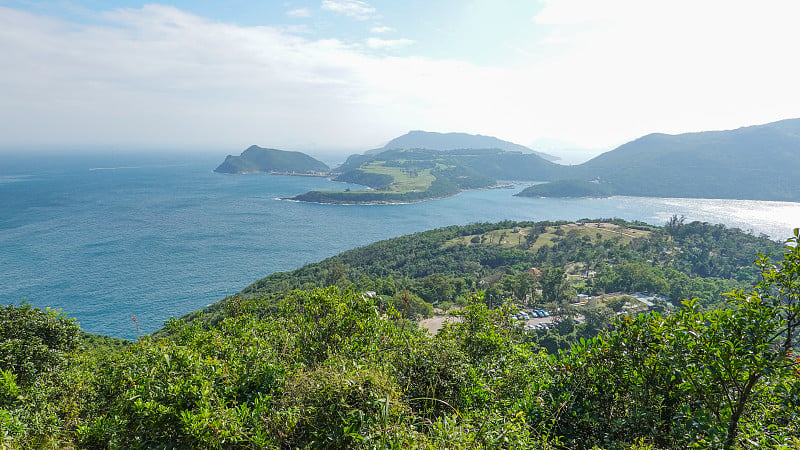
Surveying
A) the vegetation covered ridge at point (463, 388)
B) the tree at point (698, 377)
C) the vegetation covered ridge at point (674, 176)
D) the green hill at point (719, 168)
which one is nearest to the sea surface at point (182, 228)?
the vegetation covered ridge at point (674, 176)

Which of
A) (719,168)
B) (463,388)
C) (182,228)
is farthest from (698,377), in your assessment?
(719,168)

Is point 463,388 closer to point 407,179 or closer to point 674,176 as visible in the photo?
point 407,179

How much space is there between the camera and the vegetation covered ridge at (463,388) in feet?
13.0

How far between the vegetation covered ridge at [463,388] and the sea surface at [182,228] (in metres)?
28.5

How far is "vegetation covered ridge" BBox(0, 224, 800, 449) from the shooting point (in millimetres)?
3959

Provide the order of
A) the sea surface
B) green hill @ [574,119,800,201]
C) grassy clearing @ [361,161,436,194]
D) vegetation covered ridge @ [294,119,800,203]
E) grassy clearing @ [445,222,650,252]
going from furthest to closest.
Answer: grassy clearing @ [361,161,436,194] < green hill @ [574,119,800,201] < vegetation covered ridge @ [294,119,800,203] < grassy clearing @ [445,222,650,252] < the sea surface

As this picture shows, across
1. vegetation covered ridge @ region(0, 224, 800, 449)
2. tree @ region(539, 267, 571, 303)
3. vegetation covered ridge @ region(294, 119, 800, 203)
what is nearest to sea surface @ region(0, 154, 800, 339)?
vegetation covered ridge @ region(294, 119, 800, 203)

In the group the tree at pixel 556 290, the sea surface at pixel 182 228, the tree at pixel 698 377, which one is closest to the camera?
the tree at pixel 698 377

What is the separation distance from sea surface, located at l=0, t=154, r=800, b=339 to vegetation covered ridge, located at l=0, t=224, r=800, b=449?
93.5ft

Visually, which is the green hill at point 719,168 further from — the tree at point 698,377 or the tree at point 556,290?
the tree at point 698,377

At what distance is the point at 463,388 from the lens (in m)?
5.68

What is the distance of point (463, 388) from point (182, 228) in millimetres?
92020

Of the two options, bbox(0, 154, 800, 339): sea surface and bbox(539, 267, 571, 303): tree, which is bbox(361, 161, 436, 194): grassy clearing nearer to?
bbox(0, 154, 800, 339): sea surface

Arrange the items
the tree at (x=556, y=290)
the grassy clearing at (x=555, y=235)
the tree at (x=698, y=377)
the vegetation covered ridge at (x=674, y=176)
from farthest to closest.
→ the vegetation covered ridge at (x=674, y=176), the grassy clearing at (x=555, y=235), the tree at (x=556, y=290), the tree at (x=698, y=377)
